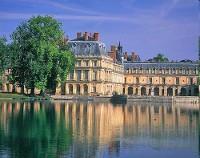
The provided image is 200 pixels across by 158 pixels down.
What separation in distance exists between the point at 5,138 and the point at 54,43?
55371 mm

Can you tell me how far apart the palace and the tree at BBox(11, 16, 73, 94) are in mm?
28498

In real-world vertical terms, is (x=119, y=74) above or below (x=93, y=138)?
above

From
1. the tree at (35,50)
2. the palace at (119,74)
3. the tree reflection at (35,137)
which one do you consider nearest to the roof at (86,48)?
the palace at (119,74)

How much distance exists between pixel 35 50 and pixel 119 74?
50473 millimetres

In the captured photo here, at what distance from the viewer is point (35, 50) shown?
8144 cm

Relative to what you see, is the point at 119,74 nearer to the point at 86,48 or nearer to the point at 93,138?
the point at 86,48

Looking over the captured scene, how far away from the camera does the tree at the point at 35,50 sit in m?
81.1

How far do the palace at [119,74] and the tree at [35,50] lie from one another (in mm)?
28498

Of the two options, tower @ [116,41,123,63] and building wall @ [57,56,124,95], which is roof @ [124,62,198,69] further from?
building wall @ [57,56,124,95]

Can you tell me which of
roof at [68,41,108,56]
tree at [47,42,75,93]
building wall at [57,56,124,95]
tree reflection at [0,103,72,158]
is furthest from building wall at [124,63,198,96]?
tree reflection at [0,103,72,158]

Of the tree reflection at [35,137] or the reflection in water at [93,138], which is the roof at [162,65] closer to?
the reflection in water at [93,138]

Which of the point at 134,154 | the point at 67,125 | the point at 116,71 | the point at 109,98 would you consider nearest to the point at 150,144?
the point at 134,154

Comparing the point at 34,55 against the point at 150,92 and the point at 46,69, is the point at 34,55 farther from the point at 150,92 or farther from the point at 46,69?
the point at 150,92

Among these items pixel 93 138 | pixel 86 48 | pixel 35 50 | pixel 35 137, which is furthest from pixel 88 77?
pixel 93 138
